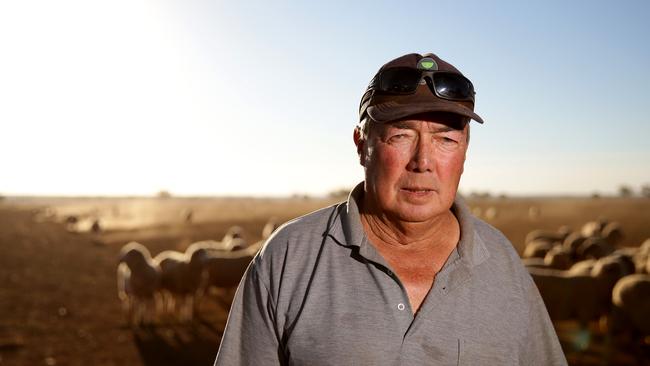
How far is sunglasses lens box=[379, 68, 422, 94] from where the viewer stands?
76.4 inches

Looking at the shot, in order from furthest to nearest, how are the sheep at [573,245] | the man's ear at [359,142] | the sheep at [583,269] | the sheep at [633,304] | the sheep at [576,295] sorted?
the sheep at [573,245] → the sheep at [583,269] → the sheep at [576,295] → the sheep at [633,304] → the man's ear at [359,142]

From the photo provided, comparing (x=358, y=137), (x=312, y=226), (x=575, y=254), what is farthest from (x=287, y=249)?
(x=575, y=254)

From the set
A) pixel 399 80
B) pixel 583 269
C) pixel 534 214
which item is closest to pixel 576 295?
pixel 583 269

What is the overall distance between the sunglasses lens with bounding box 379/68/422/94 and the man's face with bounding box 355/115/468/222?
127mm

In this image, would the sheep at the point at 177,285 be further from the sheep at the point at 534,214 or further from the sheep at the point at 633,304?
the sheep at the point at 534,214

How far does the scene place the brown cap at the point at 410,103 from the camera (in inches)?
73.2

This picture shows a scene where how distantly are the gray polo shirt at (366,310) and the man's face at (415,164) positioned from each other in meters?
0.17

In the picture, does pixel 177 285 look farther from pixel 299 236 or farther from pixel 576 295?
pixel 299 236

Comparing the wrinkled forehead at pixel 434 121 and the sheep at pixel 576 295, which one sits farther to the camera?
the sheep at pixel 576 295

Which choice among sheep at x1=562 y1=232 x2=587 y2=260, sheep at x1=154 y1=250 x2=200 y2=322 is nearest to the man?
sheep at x1=154 y1=250 x2=200 y2=322

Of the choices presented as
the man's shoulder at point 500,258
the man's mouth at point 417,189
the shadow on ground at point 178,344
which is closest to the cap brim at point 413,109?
the man's mouth at point 417,189

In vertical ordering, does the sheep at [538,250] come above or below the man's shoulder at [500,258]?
below

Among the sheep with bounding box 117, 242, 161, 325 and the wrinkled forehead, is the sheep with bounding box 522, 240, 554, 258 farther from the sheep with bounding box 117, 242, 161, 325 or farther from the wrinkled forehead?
the wrinkled forehead

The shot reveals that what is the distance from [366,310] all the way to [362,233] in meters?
0.29
